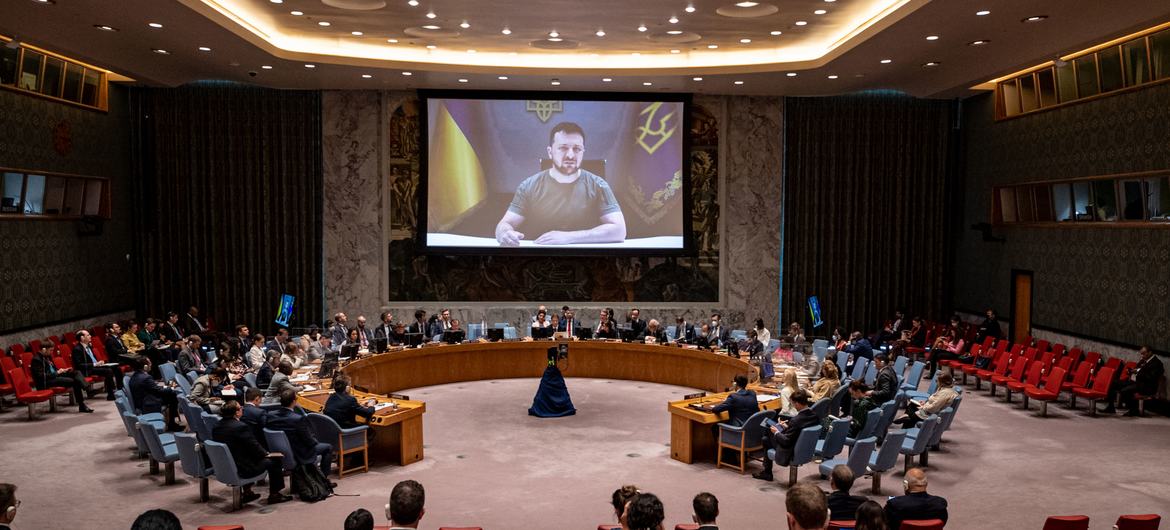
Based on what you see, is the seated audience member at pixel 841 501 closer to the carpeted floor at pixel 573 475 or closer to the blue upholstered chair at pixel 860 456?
the carpeted floor at pixel 573 475

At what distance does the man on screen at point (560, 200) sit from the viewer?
17297mm

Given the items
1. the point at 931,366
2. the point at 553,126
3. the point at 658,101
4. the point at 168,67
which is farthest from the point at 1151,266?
the point at 168,67

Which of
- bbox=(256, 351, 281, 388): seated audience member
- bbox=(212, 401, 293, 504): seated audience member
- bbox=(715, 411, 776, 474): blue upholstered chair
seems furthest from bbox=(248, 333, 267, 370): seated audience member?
bbox=(715, 411, 776, 474): blue upholstered chair

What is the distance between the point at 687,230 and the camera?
691 inches

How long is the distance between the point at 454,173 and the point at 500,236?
5.31ft

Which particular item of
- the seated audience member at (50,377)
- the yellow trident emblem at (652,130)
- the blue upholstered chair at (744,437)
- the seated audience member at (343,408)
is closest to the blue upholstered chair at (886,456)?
the blue upholstered chair at (744,437)

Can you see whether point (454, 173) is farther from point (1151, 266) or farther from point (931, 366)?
point (1151, 266)

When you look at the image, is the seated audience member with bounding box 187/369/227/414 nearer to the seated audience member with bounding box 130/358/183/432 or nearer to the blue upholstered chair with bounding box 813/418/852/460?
the seated audience member with bounding box 130/358/183/432

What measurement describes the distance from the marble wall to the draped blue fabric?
5939 millimetres

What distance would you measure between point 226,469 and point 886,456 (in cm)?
630

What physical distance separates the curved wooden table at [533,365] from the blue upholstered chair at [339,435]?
3.33 metres

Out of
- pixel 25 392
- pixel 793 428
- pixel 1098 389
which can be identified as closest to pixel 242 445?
pixel 793 428

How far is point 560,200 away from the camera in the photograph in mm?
17344

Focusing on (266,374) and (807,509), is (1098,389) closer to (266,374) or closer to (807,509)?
(807,509)
